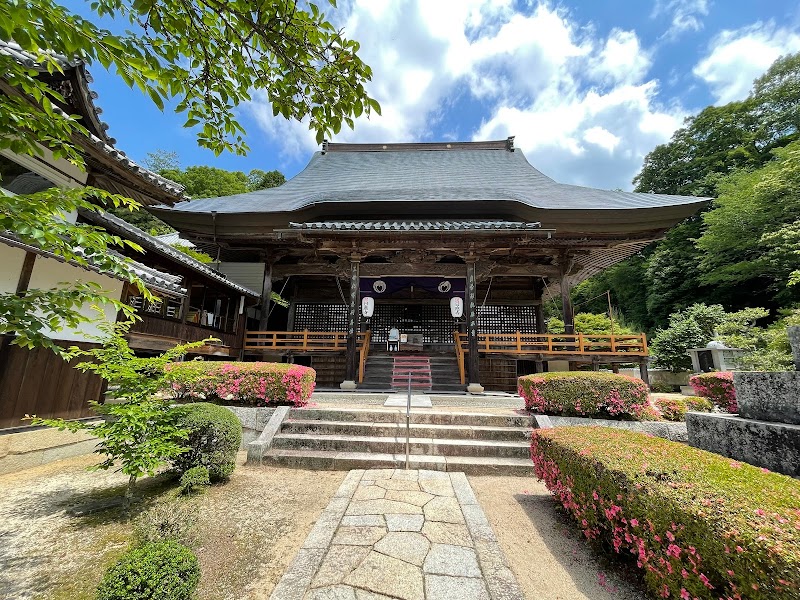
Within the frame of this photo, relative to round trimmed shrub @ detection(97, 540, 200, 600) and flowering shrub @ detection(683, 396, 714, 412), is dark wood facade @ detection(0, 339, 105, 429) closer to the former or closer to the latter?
round trimmed shrub @ detection(97, 540, 200, 600)

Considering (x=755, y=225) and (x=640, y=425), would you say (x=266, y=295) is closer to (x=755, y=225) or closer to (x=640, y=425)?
(x=640, y=425)

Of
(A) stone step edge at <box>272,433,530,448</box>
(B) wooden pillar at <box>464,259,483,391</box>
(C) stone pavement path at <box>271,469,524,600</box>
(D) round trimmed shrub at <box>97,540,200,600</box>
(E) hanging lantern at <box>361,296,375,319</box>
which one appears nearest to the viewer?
(D) round trimmed shrub at <box>97,540,200,600</box>

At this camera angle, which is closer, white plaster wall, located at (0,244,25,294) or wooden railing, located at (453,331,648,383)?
white plaster wall, located at (0,244,25,294)

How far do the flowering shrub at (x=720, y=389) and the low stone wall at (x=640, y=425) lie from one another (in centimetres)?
229

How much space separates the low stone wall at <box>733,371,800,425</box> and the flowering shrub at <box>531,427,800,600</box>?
1.20 meters

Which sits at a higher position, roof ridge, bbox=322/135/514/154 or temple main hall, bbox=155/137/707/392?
roof ridge, bbox=322/135/514/154

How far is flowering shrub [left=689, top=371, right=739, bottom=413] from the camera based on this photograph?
6.53 metres

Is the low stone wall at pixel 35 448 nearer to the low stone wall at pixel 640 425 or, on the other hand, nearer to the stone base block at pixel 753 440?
the low stone wall at pixel 640 425

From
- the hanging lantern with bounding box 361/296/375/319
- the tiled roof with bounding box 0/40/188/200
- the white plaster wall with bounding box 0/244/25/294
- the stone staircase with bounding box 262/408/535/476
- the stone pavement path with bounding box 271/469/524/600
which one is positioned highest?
the tiled roof with bounding box 0/40/188/200

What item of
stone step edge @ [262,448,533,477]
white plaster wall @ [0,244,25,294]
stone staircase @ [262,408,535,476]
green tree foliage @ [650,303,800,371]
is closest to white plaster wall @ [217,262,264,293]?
white plaster wall @ [0,244,25,294]

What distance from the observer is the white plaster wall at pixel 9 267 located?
4.12m

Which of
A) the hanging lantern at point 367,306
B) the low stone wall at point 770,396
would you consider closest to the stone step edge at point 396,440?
the low stone wall at point 770,396

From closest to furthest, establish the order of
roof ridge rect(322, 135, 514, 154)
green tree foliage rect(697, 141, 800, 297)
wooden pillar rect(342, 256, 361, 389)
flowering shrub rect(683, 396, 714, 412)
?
flowering shrub rect(683, 396, 714, 412) → wooden pillar rect(342, 256, 361, 389) → green tree foliage rect(697, 141, 800, 297) → roof ridge rect(322, 135, 514, 154)

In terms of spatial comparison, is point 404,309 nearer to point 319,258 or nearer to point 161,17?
point 319,258
